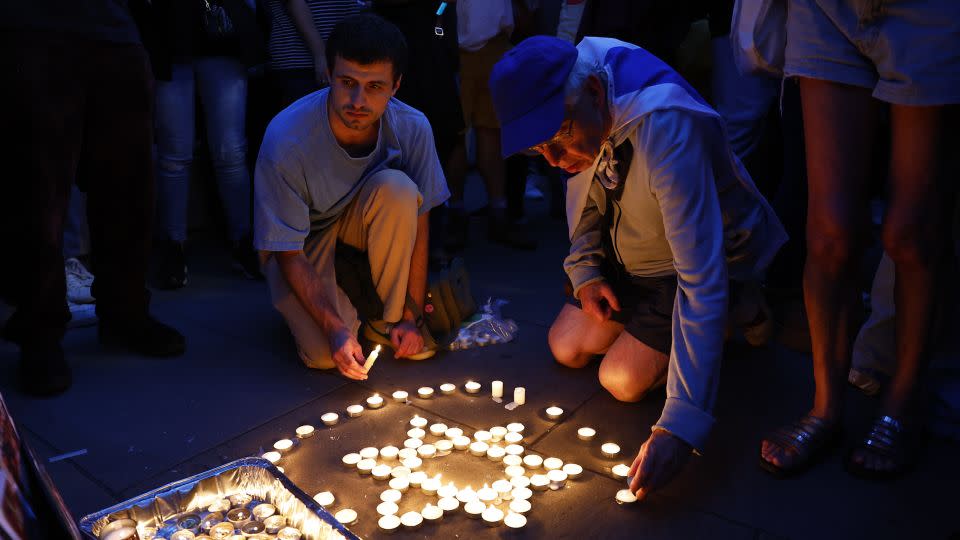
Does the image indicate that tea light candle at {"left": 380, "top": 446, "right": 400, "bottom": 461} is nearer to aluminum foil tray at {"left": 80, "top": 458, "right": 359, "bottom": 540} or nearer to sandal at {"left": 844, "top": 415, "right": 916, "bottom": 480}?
aluminum foil tray at {"left": 80, "top": 458, "right": 359, "bottom": 540}

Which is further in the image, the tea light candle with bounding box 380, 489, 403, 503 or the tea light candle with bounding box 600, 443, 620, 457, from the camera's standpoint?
the tea light candle with bounding box 600, 443, 620, 457

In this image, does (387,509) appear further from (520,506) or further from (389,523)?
(520,506)

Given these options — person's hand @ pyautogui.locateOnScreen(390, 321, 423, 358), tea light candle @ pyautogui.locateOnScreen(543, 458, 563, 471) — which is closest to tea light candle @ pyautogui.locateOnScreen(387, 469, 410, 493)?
tea light candle @ pyautogui.locateOnScreen(543, 458, 563, 471)

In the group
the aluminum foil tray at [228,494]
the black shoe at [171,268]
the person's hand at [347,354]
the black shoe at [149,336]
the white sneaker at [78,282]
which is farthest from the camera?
the black shoe at [171,268]

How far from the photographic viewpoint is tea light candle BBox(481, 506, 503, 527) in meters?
1.80

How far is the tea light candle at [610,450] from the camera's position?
211 cm

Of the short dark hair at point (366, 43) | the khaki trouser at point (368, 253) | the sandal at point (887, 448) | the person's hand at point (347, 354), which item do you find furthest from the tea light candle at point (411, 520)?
the short dark hair at point (366, 43)

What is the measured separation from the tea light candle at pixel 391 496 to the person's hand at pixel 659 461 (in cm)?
58

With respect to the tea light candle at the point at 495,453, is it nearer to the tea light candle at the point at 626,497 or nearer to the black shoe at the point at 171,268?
the tea light candle at the point at 626,497

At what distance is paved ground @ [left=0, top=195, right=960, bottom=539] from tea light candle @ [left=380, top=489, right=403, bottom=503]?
0.14 ft

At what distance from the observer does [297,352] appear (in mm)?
2916

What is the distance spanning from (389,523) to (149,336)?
154cm

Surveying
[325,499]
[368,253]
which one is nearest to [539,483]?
[325,499]

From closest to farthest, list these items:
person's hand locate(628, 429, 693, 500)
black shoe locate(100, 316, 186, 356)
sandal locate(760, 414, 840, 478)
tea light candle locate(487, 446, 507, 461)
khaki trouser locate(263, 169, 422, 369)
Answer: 1. person's hand locate(628, 429, 693, 500)
2. sandal locate(760, 414, 840, 478)
3. tea light candle locate(487, 446, 507, 461)
4. khaki trouser locate(263, 169, 422, 369)
5. black shoe locate(100, 316, 186, 356)
